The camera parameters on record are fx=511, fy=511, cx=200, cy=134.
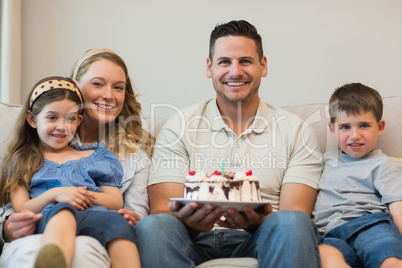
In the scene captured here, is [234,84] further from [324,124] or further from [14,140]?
[14,140]

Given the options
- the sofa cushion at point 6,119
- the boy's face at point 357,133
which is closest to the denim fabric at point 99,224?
the sofa cushion at point 6,119

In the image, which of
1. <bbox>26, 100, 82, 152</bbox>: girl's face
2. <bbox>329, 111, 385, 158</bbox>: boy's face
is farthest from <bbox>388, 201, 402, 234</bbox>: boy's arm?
<bbox>26, 100, 82, 152</bbox>: girl's face

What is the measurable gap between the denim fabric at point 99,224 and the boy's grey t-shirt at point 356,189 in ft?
2.70

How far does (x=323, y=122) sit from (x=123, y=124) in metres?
0.94

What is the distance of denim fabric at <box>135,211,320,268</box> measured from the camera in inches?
62.8

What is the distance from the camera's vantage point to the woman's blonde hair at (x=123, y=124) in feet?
7.46

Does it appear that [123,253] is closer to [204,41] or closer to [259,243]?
[259,243]

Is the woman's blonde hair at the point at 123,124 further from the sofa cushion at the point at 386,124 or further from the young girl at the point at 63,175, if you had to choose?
the sofa cushion at the point at 386,124

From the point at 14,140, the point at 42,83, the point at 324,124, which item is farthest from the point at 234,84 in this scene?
the point at 14,140

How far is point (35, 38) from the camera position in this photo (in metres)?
3.05

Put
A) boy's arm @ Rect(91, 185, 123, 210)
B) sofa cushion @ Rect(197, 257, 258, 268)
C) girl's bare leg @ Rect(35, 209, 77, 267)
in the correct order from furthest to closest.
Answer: boy's arm @ Rect(91, 185, 123, 210)
sofa cushion @ Rect(197, 257, 258, 268)
girl's bare leg @ Rect(35, 209, 77, 267)

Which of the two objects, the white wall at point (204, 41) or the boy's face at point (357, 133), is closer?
the boy's face at point (357, 133)

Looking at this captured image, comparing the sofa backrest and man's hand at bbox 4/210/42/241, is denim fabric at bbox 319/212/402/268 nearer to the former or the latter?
the sofa backrest

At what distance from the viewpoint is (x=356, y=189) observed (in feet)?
6.82
